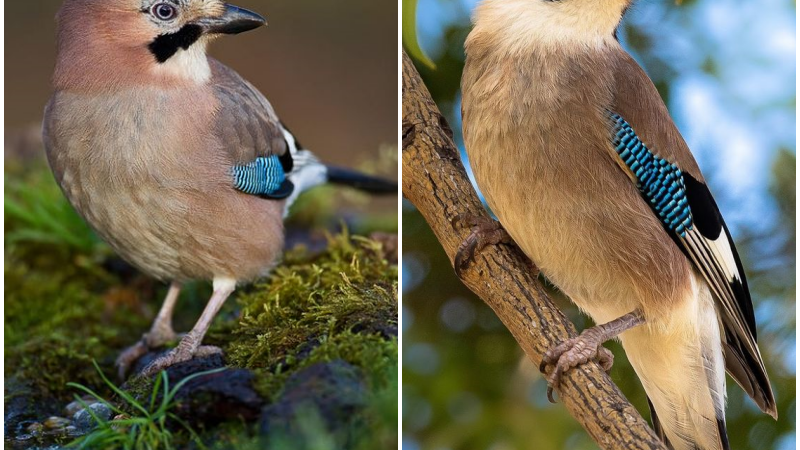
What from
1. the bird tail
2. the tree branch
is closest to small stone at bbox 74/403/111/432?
the tree branch

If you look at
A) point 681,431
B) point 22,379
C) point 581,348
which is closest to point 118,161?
point 22,379

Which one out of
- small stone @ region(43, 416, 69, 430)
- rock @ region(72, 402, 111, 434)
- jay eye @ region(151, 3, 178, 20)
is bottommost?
small stone @ region(43, 416, 69, 430)

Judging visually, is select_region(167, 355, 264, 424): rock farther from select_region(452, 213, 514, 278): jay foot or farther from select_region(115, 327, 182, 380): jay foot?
select_region(452, 213, 514, 278): jay foot

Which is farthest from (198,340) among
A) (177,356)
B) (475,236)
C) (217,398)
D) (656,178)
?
(656,178)

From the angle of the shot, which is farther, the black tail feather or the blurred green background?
the black tail feather

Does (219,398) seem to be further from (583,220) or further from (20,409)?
(583,220)

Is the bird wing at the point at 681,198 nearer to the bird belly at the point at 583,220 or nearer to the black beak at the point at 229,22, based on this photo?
the bird belly at the point at 583,220

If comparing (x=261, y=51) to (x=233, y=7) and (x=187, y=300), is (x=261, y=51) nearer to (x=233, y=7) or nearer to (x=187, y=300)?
(x=233, y=7)
